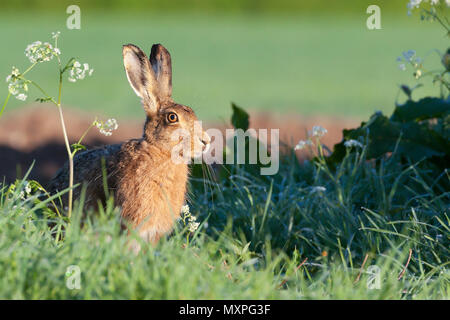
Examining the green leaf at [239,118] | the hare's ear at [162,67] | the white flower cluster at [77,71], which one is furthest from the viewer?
the green leaf at [239,118]

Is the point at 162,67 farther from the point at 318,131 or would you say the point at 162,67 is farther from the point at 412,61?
the point at 412,61

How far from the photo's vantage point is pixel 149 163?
13.1 feet

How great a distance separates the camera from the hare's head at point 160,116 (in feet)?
13.2

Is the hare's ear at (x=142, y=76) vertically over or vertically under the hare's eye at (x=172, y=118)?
over

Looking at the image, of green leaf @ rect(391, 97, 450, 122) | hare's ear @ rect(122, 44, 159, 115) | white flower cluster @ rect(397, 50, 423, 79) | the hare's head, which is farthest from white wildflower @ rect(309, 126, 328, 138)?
hare's ear @ rect(122, 44, 159, 115)

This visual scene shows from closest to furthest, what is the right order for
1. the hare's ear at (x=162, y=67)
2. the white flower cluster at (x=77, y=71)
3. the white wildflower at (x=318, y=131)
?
the white flower cluster at (x=77, y=71) → the hare's ear at (x=162, y=67) → the white wildflower at (x=318, y=131)

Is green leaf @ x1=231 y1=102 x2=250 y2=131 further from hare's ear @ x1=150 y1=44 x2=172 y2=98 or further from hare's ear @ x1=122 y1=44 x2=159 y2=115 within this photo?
hare's ear @ x1=122 y1=44 x2=159 y2=115

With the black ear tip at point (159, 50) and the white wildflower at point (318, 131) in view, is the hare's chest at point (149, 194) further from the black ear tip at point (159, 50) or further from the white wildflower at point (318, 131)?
the white wildflower at point (318, 131)

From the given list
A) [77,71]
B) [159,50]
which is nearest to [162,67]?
[159,50]

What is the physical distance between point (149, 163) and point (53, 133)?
4.30m

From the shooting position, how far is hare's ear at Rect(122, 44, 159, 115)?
4.00 metres

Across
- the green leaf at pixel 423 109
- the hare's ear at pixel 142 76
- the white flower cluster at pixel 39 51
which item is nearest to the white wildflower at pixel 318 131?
the green leaf at pixel 423 109

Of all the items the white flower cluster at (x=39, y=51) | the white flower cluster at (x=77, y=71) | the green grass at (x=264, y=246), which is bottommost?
the green grass at (x=264, y=246)

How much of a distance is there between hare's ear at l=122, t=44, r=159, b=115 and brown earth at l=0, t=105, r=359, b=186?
101 inches
